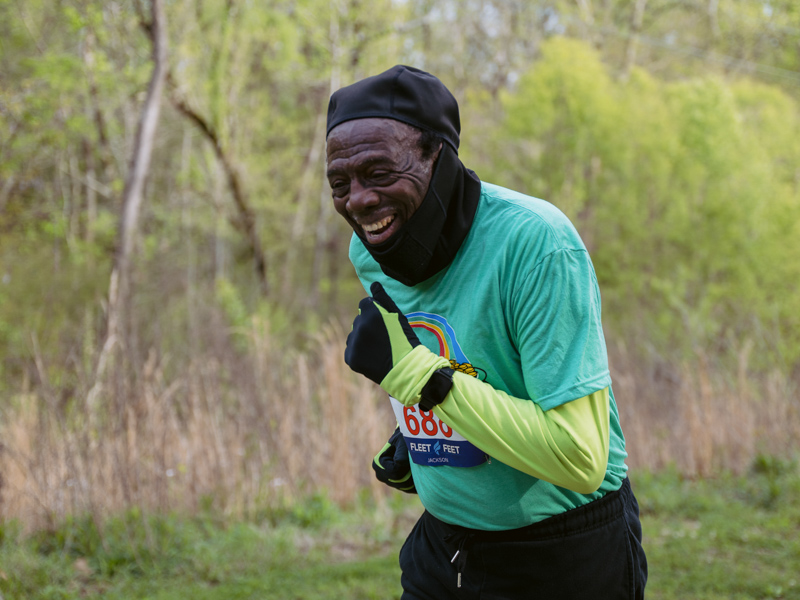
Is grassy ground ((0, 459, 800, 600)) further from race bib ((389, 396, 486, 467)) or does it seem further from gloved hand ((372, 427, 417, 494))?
race bib ((389, 396, 486, 467))

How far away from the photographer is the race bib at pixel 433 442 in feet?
5.49

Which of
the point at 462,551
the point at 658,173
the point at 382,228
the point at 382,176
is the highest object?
the point at 658,173

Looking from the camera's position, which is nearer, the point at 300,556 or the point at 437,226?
the point at 437,226

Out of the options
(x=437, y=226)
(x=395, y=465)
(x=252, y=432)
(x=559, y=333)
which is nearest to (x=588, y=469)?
(x=559, y=333)

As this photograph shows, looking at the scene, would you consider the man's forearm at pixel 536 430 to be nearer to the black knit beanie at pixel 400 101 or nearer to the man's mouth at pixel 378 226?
the man's mouth at pixel 378 226

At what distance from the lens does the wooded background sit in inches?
201

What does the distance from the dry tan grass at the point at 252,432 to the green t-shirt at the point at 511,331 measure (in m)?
3.27

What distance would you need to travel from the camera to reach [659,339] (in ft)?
36.2

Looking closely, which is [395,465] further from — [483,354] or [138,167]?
[138,167]

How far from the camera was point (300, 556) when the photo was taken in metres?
4.67

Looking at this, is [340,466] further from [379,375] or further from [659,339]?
[659,339]

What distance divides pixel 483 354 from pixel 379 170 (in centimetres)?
50

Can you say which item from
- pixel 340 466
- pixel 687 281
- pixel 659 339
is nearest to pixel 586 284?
pixel 340 466

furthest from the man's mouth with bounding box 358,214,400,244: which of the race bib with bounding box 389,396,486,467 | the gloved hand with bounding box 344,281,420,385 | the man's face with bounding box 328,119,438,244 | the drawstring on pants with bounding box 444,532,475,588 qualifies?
the drawstring on pants with bounding box 444,532,475,588
